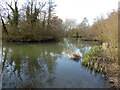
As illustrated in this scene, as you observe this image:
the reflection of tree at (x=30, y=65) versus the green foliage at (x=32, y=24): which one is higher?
the green foliage at (x=32, y=24)

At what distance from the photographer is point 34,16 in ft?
65.9

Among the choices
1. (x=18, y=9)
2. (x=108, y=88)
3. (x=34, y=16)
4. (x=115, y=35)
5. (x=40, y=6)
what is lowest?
(x=108, y=88)

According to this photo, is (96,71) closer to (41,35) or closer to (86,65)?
(86,65)

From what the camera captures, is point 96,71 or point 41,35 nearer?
point 96,71

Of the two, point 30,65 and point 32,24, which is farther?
point 32,24

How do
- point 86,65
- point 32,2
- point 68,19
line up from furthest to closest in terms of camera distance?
point 68,19
point 32,2
point 86,65

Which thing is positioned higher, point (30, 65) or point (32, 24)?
point (32, 24)

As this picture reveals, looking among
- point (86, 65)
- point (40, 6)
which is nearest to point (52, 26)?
point (40, 6)

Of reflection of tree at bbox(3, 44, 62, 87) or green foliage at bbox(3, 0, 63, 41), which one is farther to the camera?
green foliage at bbox(3, 0, 63, 41)

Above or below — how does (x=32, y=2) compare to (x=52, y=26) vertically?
above

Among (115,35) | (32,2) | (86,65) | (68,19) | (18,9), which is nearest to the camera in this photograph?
(115,35)

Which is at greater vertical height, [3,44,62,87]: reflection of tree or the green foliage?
the green foliage

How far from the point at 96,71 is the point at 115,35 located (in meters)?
2.11

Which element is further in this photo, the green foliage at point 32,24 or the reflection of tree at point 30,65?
the green foliage at point 32,24
